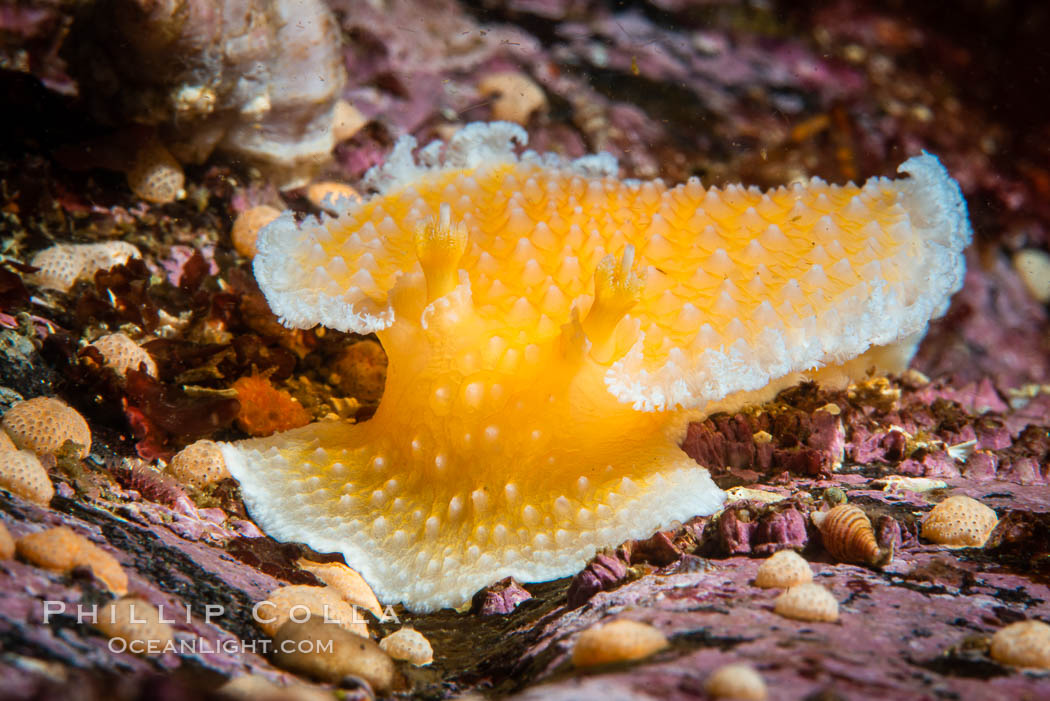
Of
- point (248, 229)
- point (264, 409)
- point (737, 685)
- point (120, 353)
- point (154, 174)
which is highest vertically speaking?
point (737, 685)

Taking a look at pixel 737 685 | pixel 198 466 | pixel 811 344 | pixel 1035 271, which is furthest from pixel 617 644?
pixel 1035 271

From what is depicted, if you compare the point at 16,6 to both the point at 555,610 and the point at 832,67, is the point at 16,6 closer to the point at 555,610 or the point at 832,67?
the point at 555,610

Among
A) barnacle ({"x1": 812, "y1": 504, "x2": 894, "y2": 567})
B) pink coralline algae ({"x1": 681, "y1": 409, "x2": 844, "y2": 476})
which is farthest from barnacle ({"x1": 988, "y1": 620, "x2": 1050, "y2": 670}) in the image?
pink coralline algae ({"x1": 681, "y1": 409, "x2": 844, "y2": 476})

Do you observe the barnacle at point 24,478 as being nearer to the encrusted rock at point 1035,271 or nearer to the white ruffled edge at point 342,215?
the white ruffled edge at point 342,215

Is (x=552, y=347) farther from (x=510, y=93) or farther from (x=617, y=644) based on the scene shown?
(x=510, y=93)

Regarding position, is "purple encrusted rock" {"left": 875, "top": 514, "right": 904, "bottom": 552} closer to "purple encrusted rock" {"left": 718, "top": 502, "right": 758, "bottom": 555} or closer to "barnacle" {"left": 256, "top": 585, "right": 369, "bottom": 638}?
"purple encrusted rock" {"left": 718, "top": 502, "right": 758, "bottom": 555}

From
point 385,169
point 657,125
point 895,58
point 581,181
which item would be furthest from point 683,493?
point 895,58
